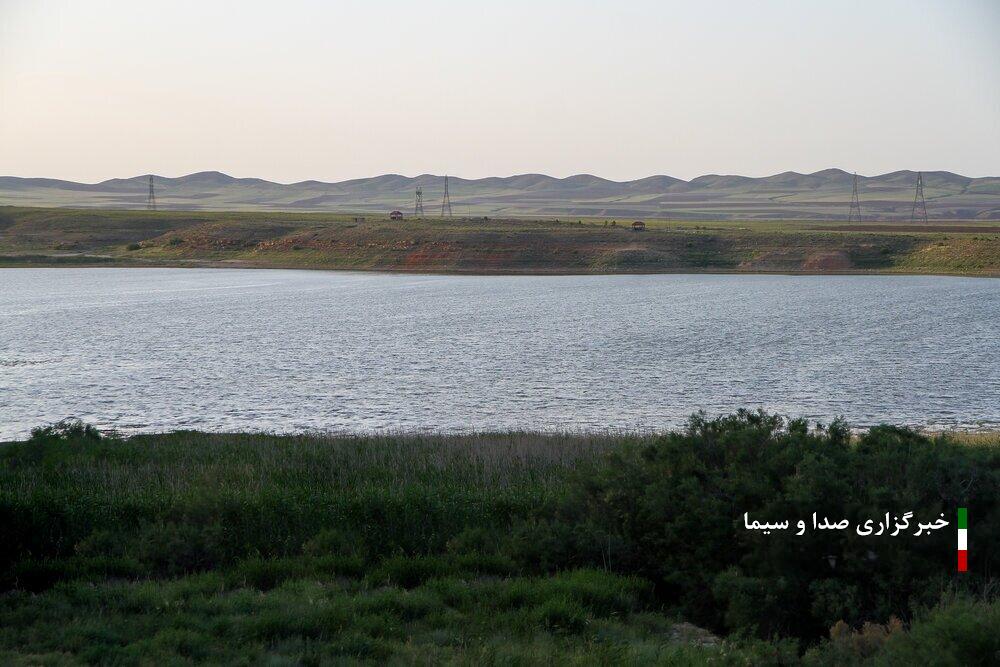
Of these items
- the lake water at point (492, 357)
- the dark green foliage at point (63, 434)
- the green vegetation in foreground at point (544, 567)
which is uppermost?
the green vegetation in foreground at point (544, 567)

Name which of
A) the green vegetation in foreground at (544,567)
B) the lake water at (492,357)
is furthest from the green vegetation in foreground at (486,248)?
the green vegetation in foreground at (544,567)

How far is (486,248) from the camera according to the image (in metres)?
106

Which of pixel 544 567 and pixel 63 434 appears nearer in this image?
pixel 544 567

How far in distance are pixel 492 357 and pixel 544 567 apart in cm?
3049

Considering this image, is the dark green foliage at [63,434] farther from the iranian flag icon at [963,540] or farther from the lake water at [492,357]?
the iranian flag icon at [963,540]

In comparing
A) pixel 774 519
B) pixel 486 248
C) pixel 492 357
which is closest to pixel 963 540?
pixel 774 519

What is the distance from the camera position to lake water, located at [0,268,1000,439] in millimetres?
28438

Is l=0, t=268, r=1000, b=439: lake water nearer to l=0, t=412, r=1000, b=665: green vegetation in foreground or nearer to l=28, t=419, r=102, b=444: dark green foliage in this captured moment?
l=28, t=419, r=102, b=444: dark green foliage

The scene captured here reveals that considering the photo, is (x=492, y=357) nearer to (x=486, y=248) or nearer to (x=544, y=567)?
(x=544, y=567)

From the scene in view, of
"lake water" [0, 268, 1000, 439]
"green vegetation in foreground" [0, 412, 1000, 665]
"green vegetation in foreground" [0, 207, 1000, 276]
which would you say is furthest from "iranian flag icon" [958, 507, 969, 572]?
"green vegetation in foreground" [0, 207, 1000, 276]

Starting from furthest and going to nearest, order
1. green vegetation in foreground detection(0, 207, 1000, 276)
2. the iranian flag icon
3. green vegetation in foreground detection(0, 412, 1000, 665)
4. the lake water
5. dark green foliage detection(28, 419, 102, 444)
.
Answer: green vegetation in foreground detection(0, 207, 1000, 276)
the lake water
dark green foliage detection(28, 419, 102, 444)
the iranian flag icon
green vegetation in foreground detection(0, 412, 1000, 665)

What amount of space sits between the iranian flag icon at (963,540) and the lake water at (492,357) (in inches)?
623

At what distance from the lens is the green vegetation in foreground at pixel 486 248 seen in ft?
329

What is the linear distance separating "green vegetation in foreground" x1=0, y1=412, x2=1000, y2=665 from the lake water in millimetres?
13126
